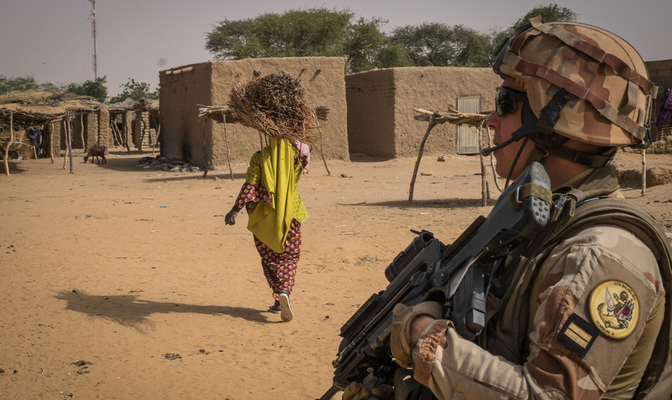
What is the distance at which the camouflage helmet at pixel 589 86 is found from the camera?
1.22 metres

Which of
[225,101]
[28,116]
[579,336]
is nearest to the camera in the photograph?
[579,336]

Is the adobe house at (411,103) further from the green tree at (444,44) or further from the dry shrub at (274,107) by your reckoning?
the green tree at (444,44)

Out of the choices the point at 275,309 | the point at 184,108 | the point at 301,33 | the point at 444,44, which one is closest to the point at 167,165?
the point at 184,108

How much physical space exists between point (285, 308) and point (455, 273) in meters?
3.03

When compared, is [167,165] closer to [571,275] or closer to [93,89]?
[571,275]

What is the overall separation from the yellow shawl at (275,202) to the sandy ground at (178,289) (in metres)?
0.69

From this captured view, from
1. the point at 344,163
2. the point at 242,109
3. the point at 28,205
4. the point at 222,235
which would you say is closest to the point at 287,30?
the point at 344,163

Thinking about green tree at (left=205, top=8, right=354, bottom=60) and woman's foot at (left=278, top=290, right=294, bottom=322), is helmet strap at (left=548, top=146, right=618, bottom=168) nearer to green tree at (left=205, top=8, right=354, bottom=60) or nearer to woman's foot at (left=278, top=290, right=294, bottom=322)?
woman's foot at (left=278, top=290, right=294, bottom=322)

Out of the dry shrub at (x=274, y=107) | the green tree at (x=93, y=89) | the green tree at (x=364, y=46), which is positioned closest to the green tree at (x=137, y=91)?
the green tree at (x=93, y=89)

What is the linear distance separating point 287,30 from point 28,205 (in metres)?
23.0

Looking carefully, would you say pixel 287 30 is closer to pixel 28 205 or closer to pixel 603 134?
pixel 28 205

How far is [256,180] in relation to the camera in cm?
417

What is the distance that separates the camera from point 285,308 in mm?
4105

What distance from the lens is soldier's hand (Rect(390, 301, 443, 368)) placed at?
3.89ft
